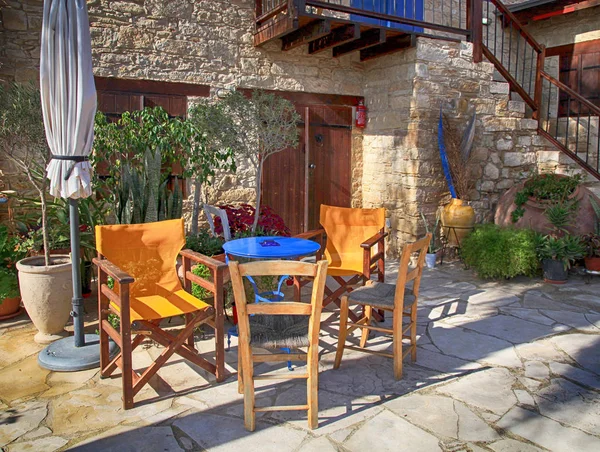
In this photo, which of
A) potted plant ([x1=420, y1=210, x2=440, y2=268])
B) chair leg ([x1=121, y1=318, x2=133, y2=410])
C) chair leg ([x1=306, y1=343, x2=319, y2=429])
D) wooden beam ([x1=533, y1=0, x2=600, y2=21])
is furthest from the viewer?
wooden beam ([x1=533, y1=0, x2=600, y2=21])

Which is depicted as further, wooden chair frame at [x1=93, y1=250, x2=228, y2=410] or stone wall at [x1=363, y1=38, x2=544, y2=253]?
stone wall at [x1=363, y1=38, x2=544, y2=253]

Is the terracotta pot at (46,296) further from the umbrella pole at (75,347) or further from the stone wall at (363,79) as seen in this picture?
the stone wall at (363,79)

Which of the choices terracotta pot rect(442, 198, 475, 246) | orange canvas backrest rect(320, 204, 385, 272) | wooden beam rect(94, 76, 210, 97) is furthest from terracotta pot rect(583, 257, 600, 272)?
wooden beam rect(94, 76, 210, 97)

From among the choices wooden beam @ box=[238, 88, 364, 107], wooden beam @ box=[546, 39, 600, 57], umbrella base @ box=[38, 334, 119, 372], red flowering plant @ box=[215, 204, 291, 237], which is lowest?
umbrella base @ box=[38, 334, 119, 372]

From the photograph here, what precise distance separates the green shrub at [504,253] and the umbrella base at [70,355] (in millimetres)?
3888

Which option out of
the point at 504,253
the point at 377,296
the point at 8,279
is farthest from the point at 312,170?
the point at 8,279

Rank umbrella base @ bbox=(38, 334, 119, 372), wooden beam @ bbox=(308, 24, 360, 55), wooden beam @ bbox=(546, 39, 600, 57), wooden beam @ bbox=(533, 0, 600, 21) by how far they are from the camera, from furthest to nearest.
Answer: wooden beam @ bbox=(546, 39, 600, 57)
wooden beam @ bbox=(533, 0, 600, 21)
wooden beam @ bbox=(308, 24, 360, 55)
umbrella base @ bbox=(38, 334, 119, 372)

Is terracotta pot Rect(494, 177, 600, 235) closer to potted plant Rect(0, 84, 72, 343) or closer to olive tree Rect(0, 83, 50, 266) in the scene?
potted plant Rect(0, 84, 72, 343)

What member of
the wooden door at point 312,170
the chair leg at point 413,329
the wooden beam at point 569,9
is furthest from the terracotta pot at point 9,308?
the wooden beam at point 569,9

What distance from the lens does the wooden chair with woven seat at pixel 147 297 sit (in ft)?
9.77

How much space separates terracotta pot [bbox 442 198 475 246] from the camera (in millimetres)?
6406

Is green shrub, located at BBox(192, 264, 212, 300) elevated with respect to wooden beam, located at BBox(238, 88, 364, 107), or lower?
lower

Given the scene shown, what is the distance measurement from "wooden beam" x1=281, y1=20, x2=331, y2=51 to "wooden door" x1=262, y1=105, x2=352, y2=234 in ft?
2.70

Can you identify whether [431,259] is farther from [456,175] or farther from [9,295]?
[9,295]
